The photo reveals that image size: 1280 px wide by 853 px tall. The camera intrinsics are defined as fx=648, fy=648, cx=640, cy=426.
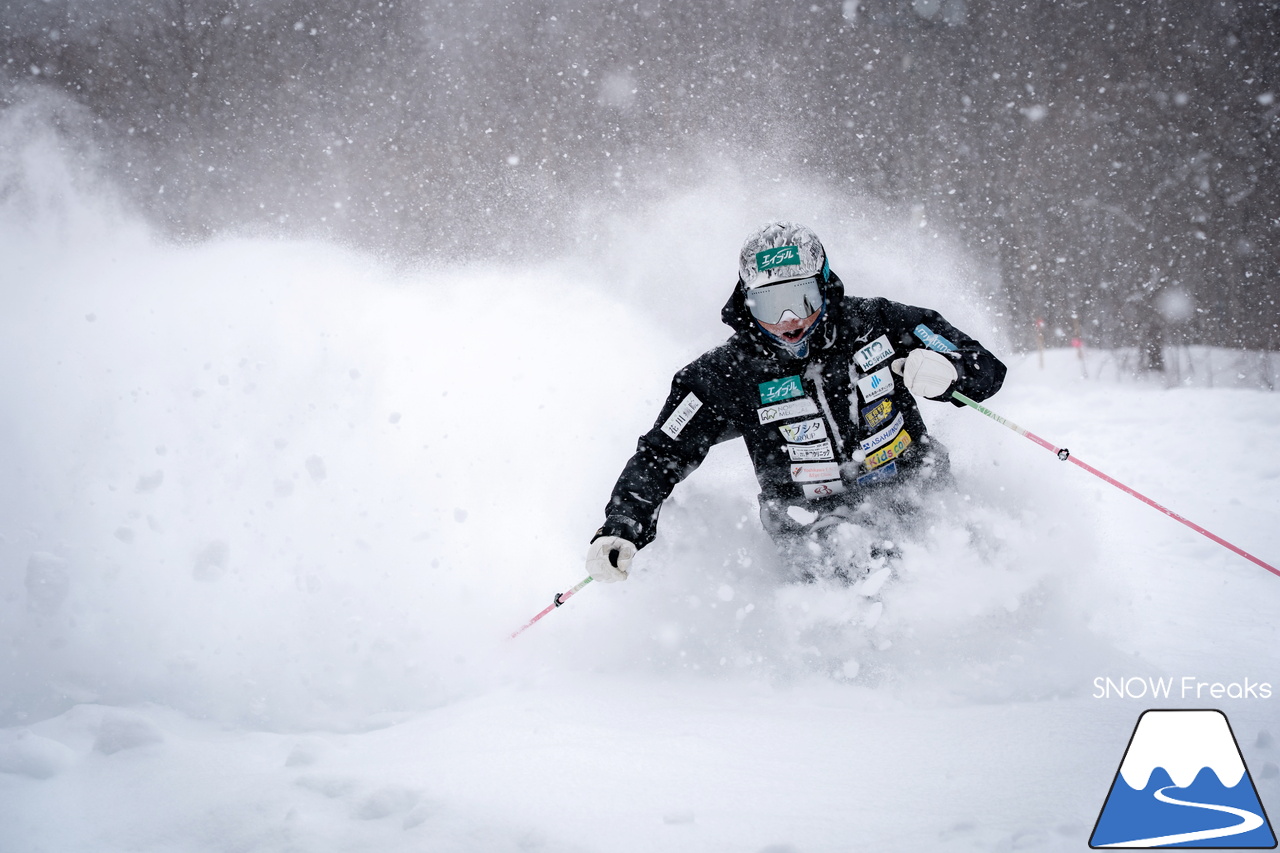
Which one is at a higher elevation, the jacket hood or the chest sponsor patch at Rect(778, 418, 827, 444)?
the jacket hood

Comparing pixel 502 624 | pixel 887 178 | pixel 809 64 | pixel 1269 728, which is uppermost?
pixel 809 64

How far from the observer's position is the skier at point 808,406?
2.43m

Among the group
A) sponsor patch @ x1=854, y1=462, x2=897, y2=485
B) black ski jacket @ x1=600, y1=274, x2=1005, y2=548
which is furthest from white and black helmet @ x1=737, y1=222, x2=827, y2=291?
sponsor patch @ x1=854, y1=462, x2=897, y2=485

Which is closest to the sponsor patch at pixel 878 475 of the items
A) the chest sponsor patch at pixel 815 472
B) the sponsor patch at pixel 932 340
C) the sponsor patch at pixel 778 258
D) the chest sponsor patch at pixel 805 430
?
the chest sponsor patch at pixel 815 472

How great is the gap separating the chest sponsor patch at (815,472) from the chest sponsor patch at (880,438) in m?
0.14

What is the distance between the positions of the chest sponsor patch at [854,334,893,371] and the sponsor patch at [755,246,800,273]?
1.49 ft

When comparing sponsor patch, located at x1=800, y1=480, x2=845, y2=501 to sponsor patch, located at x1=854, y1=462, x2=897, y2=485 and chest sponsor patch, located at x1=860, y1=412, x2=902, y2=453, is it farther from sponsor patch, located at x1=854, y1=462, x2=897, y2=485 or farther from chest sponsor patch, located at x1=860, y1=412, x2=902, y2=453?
chest sponsor patch, located at x1=860, y1=412, x2=902, y2=453

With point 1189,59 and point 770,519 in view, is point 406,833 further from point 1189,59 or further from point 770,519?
point 1189,59

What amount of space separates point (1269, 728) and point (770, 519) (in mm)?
1600

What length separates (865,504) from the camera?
2689 mm

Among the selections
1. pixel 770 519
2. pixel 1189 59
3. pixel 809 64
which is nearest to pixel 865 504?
pixel 770 519

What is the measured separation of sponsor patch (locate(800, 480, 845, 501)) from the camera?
2.71m

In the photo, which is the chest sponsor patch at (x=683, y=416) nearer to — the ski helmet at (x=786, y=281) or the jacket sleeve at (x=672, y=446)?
the jacket sleeve at (x=672, y=446)

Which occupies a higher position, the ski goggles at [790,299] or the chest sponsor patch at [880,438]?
the ski goggles at [790,299]
